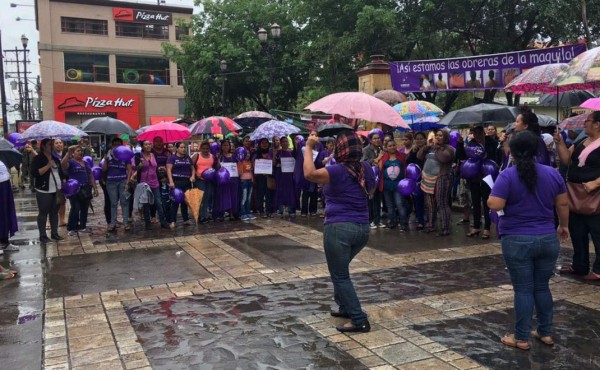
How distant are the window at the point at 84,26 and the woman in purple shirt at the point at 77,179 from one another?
3988cm

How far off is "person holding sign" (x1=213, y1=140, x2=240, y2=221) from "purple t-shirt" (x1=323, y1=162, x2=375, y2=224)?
6.44 meters

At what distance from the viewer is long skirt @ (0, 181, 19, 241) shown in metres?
7.70

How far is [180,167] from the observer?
33.3 ft

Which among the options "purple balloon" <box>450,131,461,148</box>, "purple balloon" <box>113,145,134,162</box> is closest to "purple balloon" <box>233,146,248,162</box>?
"purple balloon" <box>113,145,134,162</box>

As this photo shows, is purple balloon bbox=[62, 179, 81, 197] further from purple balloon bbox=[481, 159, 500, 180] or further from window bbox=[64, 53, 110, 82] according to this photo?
window bbox=[64, 53, 110, 82]

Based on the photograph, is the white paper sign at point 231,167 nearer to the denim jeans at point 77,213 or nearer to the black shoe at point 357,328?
the denim jeans at point 77,213

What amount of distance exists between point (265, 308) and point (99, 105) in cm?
4303

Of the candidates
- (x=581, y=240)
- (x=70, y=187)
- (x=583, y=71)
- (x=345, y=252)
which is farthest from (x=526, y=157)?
(x=70, y=187)

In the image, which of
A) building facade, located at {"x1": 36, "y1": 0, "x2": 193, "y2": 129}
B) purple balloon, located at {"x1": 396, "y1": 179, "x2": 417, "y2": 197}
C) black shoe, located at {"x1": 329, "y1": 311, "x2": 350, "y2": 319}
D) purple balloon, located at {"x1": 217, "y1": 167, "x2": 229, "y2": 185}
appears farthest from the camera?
building facade, located at {"x1": 36, "y1": 0, "x2": 193, "y2": 129}

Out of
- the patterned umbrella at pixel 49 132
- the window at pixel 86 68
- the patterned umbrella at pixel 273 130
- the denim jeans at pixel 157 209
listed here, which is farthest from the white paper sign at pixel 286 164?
the window at pixel 86 68

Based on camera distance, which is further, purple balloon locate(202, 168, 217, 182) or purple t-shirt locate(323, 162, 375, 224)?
purple balloon locate(202, 168, 217, 182)

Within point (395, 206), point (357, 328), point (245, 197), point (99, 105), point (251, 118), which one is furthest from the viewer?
point (99, 105)

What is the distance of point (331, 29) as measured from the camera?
75.6 ft

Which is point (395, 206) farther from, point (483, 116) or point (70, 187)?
point (70, 187)
